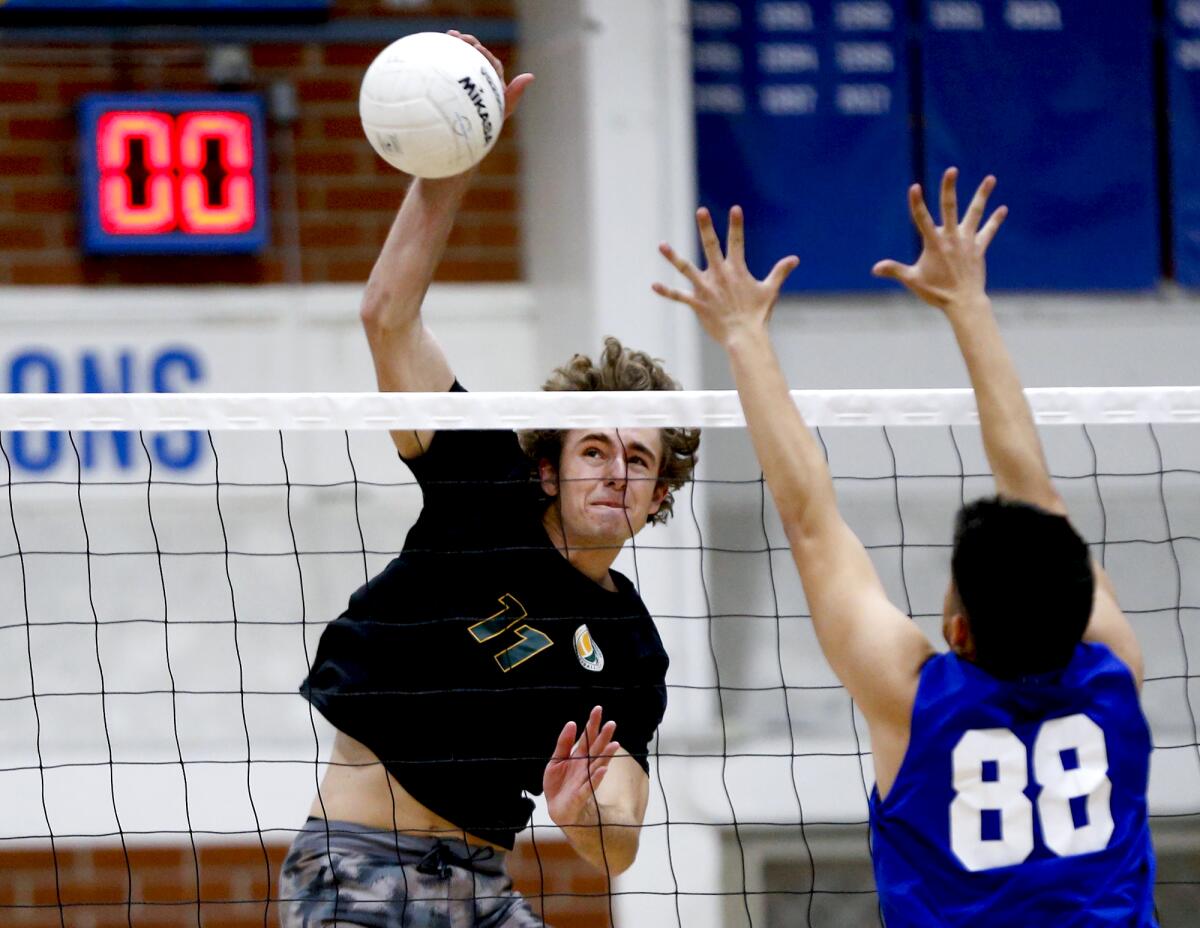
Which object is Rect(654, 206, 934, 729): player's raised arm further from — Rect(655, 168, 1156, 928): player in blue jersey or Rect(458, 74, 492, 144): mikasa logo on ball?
Rect(458, 74, 492, 144): mikasa logo on ball

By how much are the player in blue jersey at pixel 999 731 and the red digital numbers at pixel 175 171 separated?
4.16 metres

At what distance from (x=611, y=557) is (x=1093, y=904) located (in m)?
1.43

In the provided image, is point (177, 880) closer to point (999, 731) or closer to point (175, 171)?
point (175, 171)

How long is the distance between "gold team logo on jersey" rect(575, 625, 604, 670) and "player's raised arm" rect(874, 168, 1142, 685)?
3.27 ft

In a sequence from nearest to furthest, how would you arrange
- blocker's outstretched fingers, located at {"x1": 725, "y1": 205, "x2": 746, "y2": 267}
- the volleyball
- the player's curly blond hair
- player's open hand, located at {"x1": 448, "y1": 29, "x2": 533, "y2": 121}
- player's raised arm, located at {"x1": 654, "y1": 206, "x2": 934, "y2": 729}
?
player's raised arm, located at {"x1": 654, "y1": 206, "x2": 934, "y2": 729} → blocker's outstretched fingers, located at {"x1": 725, "y1": 205, "x2": 746, "y2": 267} → the volleyball → player's open hand, located at {"x1": 448, "y1": 29, "x2": 533, "y2": 121} → the player's curly blond hair

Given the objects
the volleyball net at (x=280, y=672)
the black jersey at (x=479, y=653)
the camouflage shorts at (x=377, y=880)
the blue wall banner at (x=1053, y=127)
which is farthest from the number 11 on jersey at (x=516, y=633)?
the blue wall banner at (x=1053, y=127)

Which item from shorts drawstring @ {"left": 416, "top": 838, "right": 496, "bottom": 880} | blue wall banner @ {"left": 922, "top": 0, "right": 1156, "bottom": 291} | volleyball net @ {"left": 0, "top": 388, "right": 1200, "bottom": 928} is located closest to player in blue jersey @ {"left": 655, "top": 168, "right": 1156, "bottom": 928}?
shorts drawstring @ {"left": 416, "top": 838, "right": 496, "bottom": 880}

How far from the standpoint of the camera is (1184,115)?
7129 mm

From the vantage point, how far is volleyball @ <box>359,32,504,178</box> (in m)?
3.48

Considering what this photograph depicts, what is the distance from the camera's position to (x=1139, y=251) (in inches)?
282

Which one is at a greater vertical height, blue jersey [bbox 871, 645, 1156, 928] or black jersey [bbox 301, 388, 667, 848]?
black jersey [bbox 301, 388, 667, 848]

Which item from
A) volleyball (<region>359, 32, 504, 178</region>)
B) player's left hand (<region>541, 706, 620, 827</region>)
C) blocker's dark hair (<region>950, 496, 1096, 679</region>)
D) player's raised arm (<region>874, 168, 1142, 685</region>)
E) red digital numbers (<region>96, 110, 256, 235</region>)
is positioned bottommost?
player's left hand (<region>541, 706, 620, 827</region>)

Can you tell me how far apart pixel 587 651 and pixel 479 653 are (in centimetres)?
22

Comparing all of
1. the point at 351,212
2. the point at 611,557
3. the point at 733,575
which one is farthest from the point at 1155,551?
the point at 611,557
